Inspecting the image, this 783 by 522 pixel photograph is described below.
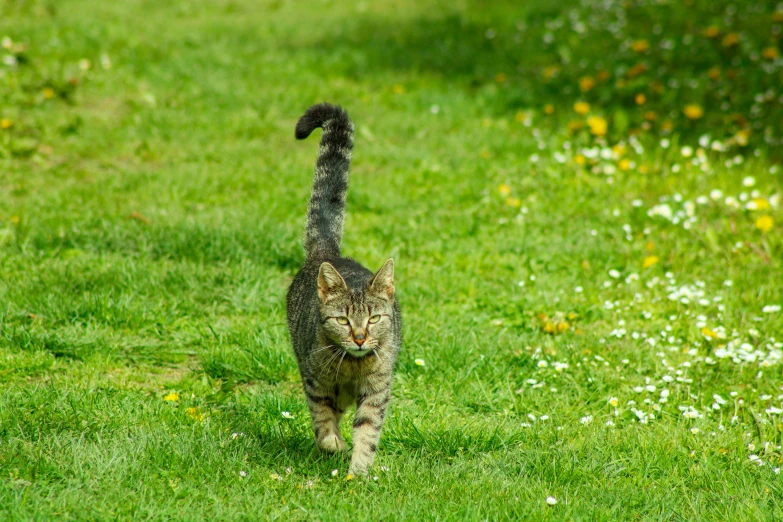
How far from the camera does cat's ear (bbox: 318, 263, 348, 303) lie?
4047mm

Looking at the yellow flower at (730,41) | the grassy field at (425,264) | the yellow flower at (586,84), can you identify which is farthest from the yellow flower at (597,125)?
A: the yellow flower at (730,41)

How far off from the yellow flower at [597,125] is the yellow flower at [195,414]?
5.28 metres

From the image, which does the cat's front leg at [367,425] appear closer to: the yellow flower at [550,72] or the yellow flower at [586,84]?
the yellow flower at [586,84]

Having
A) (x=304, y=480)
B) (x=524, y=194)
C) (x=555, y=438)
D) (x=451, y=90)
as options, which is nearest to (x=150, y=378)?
(x=304, y=480)

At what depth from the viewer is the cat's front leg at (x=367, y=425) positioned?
3.94 m

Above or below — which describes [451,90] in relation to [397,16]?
below

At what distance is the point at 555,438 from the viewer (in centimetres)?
439

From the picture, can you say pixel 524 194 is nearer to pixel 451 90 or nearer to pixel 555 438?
pixel 451 90

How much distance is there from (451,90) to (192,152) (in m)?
3.31

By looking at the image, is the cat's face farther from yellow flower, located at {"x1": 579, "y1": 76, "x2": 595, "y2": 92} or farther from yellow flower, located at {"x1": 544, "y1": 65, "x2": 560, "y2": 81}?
yellow flower, located at {"x1": 544, "y1": 65, "x2": 560, "y2": 81}

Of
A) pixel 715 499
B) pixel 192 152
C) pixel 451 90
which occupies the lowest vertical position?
pixel 715 499

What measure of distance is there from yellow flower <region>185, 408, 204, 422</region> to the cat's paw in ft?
2.14

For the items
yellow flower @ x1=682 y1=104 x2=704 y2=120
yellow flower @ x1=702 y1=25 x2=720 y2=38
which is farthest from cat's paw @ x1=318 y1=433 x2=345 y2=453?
yellow flower @ x1=702 y1=25 x2=720 y2=38

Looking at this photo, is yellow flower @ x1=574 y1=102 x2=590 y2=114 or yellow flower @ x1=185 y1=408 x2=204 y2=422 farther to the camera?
yellow flower @ x1=574 y1=102 x2=590 y2=114
